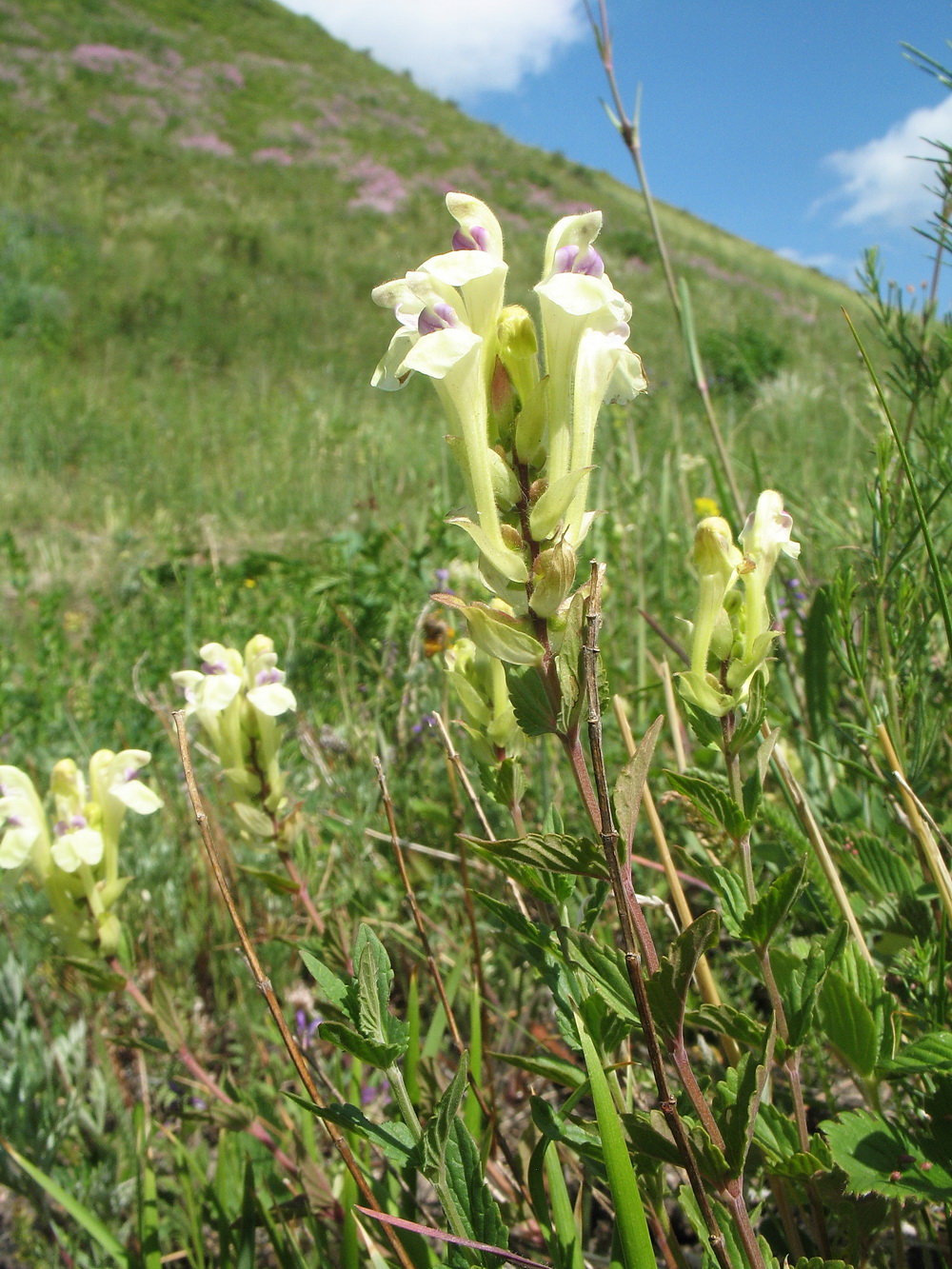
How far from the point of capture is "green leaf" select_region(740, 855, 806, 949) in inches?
23.2

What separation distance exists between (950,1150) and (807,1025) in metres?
0.19

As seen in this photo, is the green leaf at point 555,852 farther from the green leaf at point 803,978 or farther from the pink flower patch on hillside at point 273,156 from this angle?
the pink flower patch on hillside at point 273,156

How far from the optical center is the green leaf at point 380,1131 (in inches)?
24.6

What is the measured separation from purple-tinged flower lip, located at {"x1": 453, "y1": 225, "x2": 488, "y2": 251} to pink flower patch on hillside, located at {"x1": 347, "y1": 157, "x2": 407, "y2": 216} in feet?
59.7

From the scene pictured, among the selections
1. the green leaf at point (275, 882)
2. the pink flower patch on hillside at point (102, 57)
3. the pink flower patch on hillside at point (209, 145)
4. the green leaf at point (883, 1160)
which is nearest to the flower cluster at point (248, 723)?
the green leaf at point (275, 882)

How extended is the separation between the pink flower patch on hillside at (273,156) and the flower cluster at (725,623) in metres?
20.4

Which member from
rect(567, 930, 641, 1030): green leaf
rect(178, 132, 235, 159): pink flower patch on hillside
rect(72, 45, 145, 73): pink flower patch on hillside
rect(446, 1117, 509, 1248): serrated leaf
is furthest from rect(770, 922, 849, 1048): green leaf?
rect(72, 45, 145, 73): pink flower patch on hillside

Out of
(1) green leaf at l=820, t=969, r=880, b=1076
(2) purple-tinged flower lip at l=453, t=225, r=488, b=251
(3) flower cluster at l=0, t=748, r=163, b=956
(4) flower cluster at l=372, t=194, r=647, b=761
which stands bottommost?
(3) flower cluster at l=0, t=748, r=163, b=956

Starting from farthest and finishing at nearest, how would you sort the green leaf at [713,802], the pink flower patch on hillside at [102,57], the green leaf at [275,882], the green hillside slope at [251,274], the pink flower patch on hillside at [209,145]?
the pink flower patch on hillside at [102,57] < the pink flower patch on hillside at [209,145] < the green hillside slope at [251,274] < the green leaf at [275,882] < the green leaf at [713,802]

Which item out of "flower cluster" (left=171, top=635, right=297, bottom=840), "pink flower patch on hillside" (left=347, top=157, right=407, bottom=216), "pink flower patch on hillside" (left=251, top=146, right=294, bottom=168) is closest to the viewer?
"flower cluster" (left=171, top=635, right=297, bottom=840)

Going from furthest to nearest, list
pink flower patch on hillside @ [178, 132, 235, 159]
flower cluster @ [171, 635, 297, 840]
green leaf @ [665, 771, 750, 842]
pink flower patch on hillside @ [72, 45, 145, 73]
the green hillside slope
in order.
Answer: pink flower patch on hillside @ [72, 45, 145, 73] < pink flower patch on hillside @ [178, 132, 235, 159] < the green hillside slope < flower cluster @ [171, 635, 297, 840] < green leaf @ [665, 771, 750, 842]

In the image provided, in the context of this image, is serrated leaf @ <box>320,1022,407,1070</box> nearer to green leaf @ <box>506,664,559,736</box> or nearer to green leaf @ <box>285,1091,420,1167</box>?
green leaf @ <box>285,1091,420,1167</box>

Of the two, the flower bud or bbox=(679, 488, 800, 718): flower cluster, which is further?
bbox=(679, 488, 800, 718): flower cluster

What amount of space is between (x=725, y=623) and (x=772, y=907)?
238mm
